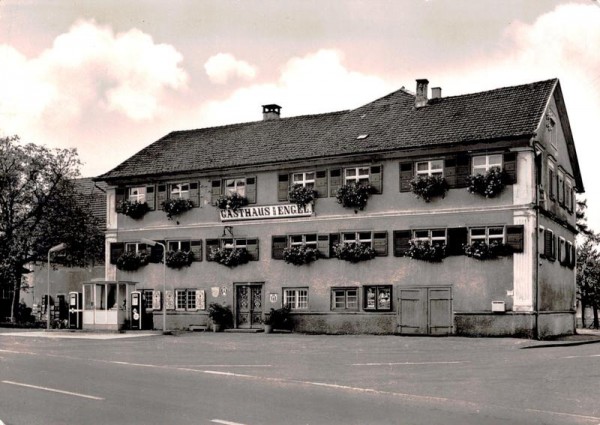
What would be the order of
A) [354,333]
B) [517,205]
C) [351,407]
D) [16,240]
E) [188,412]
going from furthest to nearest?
[16,240]
[354,333]
[517,205]
[351,407]
[188,412]

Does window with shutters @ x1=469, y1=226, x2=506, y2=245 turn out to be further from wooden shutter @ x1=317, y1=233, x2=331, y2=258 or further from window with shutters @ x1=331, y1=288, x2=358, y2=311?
wooden shutter @ x1=317, y1=233, x2=331, y2=258

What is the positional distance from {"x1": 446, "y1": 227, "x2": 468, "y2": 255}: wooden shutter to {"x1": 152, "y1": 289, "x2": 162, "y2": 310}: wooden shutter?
1417 centimetres

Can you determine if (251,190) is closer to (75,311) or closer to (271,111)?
(271,111)

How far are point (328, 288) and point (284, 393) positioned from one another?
22186 millimetres

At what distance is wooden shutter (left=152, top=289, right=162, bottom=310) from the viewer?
3978 cm

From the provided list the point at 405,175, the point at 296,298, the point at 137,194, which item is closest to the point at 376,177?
the point at 405,175

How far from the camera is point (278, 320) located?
35.9 metres

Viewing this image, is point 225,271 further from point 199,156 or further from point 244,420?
point 244,420

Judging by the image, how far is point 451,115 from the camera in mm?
34781

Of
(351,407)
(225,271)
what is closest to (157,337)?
(225,271)

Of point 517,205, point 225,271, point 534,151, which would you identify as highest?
point 534,151

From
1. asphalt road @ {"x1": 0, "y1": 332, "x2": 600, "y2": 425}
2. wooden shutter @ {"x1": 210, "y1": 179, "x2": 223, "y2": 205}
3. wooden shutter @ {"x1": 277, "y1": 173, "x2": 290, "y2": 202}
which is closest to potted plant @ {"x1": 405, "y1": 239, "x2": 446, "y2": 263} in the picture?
wooden shutter @ {"x1": 277, "y1": 173, "x2": 290, "y2": 202}

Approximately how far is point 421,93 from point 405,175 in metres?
4.88

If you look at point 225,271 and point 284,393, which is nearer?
point 284,393
